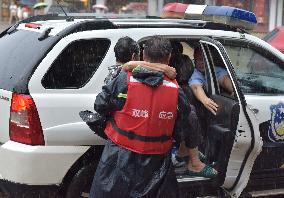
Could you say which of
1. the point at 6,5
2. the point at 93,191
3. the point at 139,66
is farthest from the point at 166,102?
the point at 6,5

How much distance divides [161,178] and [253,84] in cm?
188

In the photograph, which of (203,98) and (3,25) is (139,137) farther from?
(3,25)

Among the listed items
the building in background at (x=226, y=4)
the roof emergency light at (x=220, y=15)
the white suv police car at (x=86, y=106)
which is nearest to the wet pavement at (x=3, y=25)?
the building in background at (x=226, y=4)

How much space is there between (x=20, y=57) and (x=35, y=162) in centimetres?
79

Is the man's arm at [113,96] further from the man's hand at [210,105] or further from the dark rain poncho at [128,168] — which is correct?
the man's hand at [210,105]

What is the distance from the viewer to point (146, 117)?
123 inches

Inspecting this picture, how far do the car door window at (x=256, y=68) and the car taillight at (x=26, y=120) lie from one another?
172 centimetres

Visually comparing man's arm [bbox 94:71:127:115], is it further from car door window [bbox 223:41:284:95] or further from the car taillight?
car door window [bbox 223:41:284:95]

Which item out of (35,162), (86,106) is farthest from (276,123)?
(35,162)

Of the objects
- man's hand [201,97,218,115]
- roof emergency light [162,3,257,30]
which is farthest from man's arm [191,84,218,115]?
roof emergency light [162,3,257,30]

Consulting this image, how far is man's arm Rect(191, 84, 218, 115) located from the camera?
4.25 meters

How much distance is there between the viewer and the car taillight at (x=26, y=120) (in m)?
3.75

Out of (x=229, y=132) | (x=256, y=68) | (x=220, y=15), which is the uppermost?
(x=220, y=15)

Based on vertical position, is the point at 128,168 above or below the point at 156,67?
below
